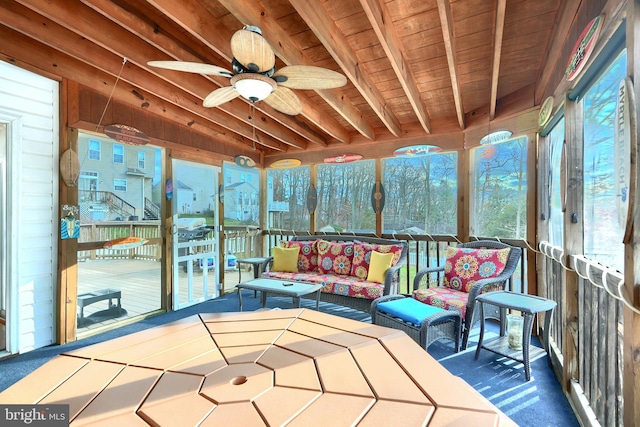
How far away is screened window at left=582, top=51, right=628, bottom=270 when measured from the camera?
63.6 inches

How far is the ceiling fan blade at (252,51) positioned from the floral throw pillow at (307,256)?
312 cm

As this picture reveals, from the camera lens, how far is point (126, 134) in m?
3.53

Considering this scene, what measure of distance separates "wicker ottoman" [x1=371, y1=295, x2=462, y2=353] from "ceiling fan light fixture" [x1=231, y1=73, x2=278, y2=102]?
2.10m

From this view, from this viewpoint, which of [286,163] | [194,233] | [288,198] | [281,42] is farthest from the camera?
[288,198]

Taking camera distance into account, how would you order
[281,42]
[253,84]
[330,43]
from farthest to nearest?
[281,42] → [330,43] → [253,84]

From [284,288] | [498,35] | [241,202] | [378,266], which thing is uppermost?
[498,35]

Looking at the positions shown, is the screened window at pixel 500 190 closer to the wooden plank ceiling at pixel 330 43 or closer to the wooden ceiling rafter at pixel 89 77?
the wooden plank ceiling at pixel 330 43

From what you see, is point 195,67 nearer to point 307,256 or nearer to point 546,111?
point 546,111

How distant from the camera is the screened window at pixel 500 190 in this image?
349cm

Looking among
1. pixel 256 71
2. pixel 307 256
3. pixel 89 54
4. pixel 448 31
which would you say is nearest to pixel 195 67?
pixel 256 71

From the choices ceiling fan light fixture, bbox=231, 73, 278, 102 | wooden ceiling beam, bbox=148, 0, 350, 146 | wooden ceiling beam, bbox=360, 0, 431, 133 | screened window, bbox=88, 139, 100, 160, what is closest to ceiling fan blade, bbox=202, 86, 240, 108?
wooden ceiling beam, bbox=148, 0, 350, 146

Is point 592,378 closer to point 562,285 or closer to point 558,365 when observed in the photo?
point 558,365

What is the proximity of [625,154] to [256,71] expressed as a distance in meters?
1.94

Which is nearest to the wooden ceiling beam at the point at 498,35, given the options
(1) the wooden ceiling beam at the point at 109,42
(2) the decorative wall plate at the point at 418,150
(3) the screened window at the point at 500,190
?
(3) the screened window at the point at 500,190
